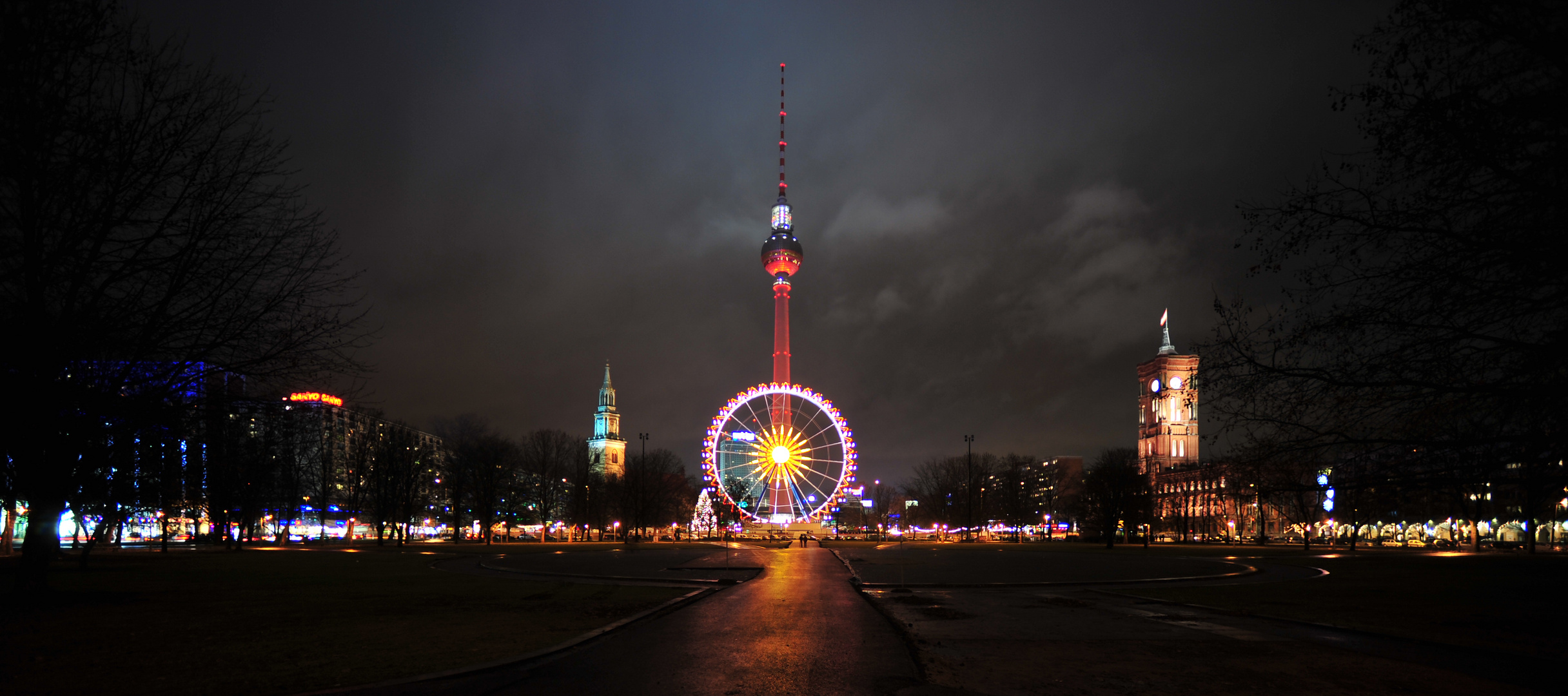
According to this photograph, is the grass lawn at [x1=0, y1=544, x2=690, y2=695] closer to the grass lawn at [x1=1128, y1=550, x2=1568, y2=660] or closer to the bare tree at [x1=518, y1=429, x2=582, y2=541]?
the grass lawn at [x1=1128, y1=550, x2=1568, y2=660]

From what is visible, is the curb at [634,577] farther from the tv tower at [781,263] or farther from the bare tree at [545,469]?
the tv tower at [781,263]

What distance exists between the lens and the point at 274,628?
49.1 feet

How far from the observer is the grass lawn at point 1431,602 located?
48.9 ft

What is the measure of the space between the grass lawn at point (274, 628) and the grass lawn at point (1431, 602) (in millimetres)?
14465

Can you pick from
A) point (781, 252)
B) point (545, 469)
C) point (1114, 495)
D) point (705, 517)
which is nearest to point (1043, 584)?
point (1114, 495)

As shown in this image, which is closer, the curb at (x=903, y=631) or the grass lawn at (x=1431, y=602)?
the curb at (x=903, y=631)

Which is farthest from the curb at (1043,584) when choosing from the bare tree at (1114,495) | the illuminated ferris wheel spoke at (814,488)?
the illuminated ferris wheel spoke at (814,488)

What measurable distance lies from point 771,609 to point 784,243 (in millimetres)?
135032

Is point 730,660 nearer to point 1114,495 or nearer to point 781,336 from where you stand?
point 1114,495

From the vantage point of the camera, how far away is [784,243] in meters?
152

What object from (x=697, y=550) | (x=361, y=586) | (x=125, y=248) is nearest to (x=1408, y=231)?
(x=125, y=248)

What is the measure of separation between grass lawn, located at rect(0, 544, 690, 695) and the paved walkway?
1.15 m

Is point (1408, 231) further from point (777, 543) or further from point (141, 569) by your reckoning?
point (777, 543)

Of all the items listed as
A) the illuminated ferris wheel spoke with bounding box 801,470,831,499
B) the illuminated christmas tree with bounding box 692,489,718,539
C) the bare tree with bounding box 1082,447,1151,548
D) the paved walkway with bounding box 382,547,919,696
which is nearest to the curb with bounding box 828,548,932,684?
the paved walkway with bounding box 382,547,919,696
